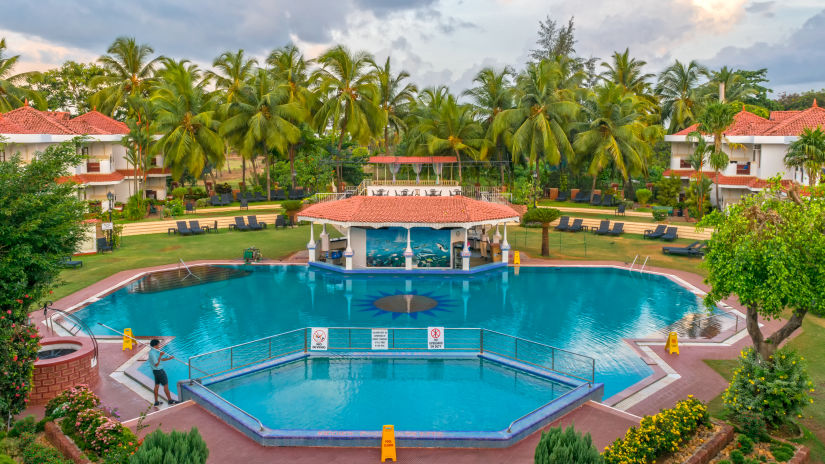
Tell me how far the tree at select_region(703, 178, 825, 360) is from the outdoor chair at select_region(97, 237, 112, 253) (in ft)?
111

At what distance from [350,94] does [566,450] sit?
146 feet

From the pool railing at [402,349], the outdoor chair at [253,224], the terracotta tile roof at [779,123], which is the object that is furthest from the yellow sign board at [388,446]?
the terracotta tile roof at [779,123]

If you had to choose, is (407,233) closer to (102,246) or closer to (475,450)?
(102,246)

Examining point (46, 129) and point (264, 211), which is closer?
point (46, 129)

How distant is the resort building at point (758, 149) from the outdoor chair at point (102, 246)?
41555 millimetres

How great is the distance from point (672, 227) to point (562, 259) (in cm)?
969

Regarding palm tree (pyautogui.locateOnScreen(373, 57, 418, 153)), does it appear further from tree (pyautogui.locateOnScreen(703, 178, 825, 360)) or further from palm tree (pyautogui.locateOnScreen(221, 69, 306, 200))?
tree (pyautogui.locateOnScreen(703, 178, 825, 360))

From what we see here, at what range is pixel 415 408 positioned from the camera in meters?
15.6

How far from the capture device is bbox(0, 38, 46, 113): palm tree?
54.8 metres

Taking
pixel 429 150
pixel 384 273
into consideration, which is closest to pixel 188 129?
pixel 429 150

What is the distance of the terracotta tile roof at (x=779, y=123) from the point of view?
43.8 m

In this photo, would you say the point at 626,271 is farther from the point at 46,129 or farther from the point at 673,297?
the point at 46,129

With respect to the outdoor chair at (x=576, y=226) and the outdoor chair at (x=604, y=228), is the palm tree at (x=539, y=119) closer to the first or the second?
the outdoor chair at (x=576, y=226)

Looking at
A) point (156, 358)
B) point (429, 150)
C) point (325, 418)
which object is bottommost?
point (325, 418)
